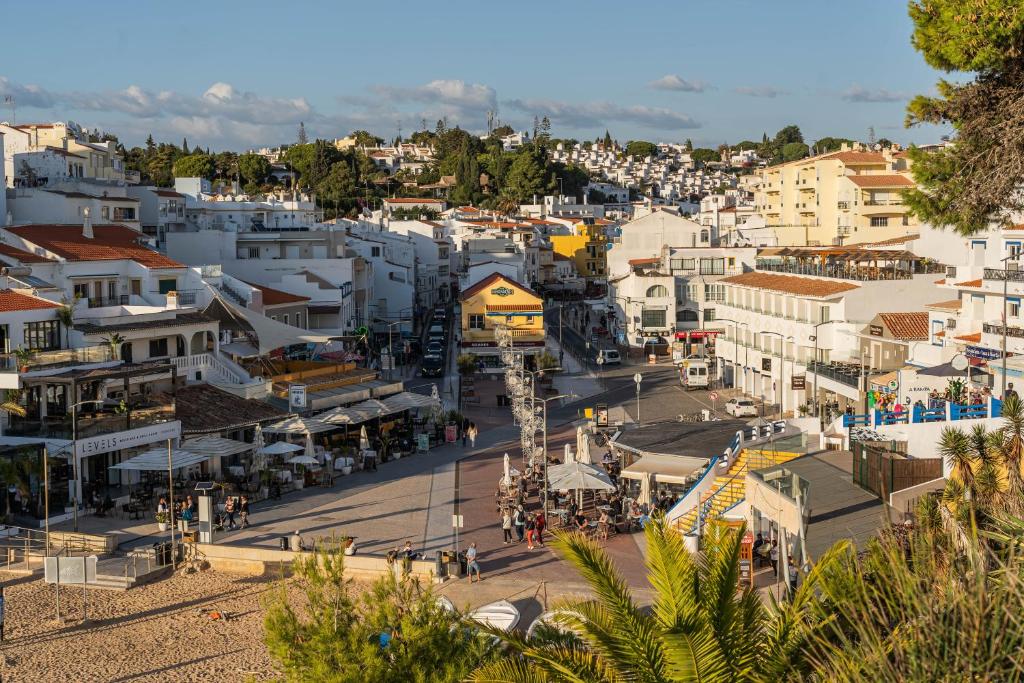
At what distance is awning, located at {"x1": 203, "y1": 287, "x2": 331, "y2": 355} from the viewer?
4419 centimetres

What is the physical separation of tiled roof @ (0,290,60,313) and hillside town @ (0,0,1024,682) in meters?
0.37

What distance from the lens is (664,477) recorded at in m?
31.2

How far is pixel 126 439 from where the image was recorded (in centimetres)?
3347

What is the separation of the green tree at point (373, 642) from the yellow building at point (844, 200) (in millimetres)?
64184

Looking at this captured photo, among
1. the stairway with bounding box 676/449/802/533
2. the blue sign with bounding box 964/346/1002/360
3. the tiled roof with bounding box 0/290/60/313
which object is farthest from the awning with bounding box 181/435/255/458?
the blue sign with bounding box 964/346/1002/360

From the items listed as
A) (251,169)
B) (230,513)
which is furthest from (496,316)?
(251,169)

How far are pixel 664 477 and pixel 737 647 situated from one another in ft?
68.7

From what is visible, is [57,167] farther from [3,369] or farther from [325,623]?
[325,623]

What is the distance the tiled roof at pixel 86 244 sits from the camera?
143ft

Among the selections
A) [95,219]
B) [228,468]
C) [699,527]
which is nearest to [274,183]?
[95,219]

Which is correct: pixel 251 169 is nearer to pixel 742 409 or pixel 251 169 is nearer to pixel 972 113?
pixel 742 409

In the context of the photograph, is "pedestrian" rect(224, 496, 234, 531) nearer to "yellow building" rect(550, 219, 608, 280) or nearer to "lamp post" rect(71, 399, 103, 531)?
"lamp post" rect(71, 399, 103, 531)

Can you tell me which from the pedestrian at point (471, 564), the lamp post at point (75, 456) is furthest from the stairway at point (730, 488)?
the lamp post at point (75, 456)

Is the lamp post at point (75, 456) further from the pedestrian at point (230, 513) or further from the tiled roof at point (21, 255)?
the tiled roof at point (21, 255)
